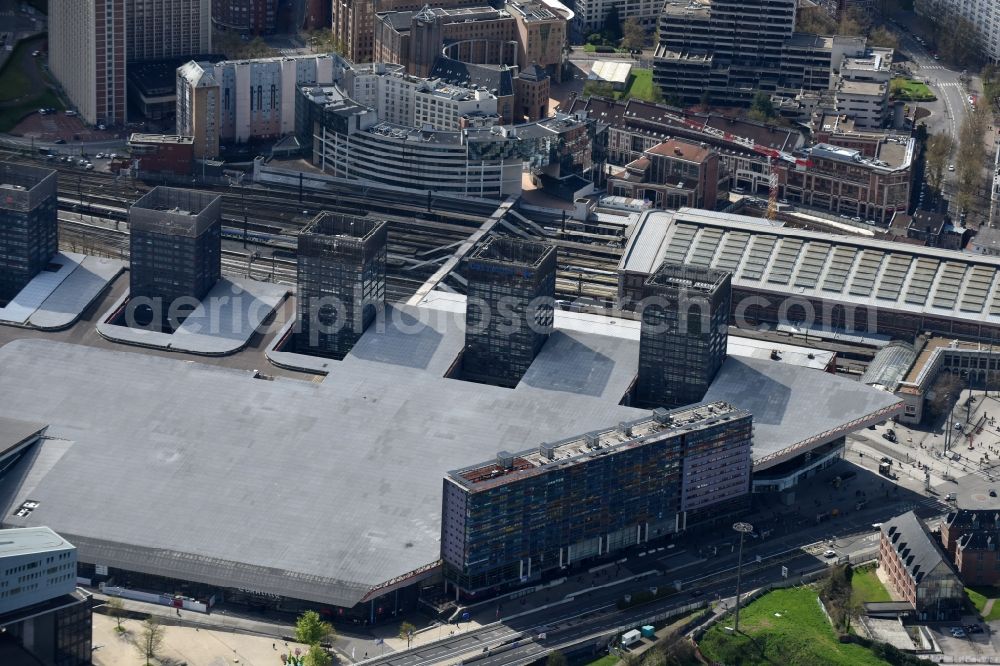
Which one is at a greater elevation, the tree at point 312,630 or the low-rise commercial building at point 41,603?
the low-rise commercial building at point 41,603

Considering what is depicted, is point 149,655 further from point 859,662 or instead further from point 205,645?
point 859,662

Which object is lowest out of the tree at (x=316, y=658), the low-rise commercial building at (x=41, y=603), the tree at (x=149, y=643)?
the tree at (x=149, y=643)

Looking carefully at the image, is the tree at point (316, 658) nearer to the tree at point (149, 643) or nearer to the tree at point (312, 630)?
the tree at point (312, 630)

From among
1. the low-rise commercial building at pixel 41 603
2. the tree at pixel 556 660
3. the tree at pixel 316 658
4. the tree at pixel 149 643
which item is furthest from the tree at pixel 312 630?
the tree at pixel 556 660

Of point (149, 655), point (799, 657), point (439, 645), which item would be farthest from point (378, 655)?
point (799, 657)

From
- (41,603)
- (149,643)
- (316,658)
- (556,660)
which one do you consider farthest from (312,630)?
(41,603)
